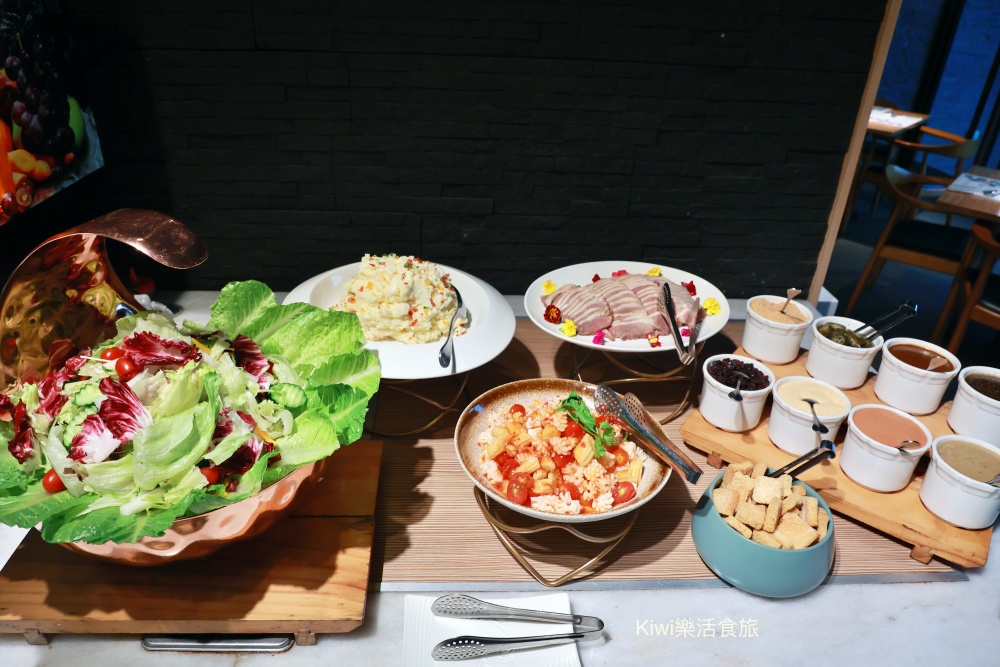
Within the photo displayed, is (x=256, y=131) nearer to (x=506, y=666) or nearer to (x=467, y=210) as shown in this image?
(x=467, y=210)

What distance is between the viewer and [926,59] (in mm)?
5223

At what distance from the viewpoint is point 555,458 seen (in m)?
1.27

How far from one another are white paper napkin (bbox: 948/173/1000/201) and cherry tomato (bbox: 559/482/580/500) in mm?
2639

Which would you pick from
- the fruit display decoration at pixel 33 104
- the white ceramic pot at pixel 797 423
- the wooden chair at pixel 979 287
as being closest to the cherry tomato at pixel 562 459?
the white ceramic pot at pixel 797 423

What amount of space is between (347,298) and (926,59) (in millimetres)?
5591

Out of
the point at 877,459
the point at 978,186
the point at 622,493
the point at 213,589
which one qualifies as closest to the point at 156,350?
the point at 213,589

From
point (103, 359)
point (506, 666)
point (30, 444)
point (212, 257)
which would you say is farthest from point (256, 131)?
point (506, 666)

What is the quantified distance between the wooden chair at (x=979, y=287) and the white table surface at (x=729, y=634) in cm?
163

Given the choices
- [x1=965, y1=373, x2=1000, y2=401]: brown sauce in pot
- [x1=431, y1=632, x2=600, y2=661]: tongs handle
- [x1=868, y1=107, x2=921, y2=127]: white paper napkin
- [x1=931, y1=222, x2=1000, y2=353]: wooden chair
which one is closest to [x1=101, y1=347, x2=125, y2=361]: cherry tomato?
[x1=431, y1=632, x2=600, y2=661]: tongs handle

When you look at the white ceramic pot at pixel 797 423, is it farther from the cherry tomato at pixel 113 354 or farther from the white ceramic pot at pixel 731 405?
the cherry tomato at pixel 113 354

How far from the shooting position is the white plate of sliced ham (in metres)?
1.63

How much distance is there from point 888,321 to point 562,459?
0.90 meters

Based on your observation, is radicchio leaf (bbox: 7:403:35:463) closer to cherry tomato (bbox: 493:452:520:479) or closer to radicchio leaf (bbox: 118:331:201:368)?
radicchio leaf (bbox: 118:331:201:368)

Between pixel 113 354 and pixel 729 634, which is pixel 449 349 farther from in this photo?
pixel 729 634
